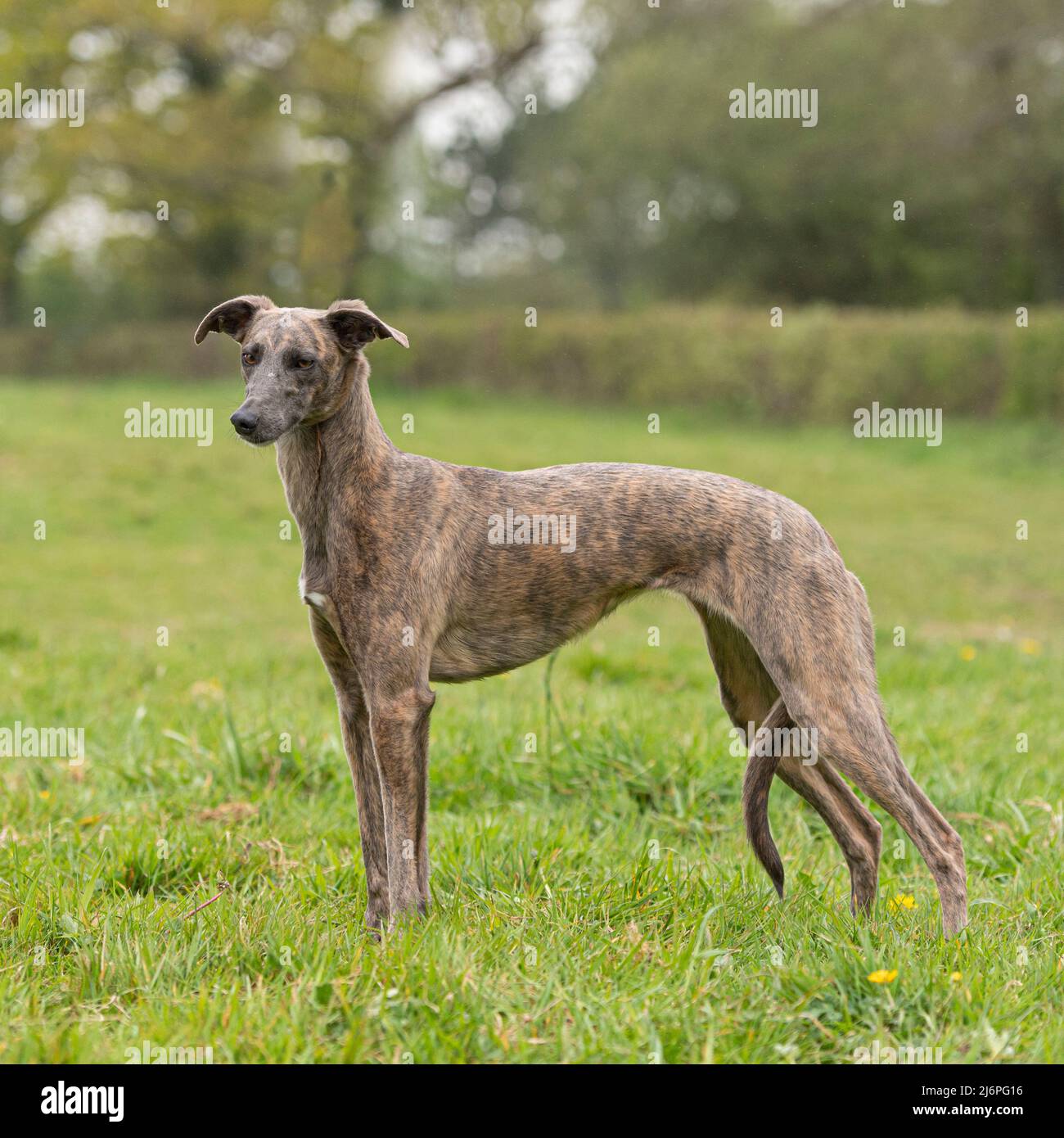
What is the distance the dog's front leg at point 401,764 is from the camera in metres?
4.00

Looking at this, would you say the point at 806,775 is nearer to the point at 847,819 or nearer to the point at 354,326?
the point at 847,819

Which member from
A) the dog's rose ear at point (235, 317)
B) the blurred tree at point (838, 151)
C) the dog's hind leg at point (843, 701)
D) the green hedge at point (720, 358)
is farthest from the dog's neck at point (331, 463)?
the blurred tree at point (838, 151)

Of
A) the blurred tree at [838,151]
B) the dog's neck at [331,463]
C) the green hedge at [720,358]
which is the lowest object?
the dog's neck at [331,463]

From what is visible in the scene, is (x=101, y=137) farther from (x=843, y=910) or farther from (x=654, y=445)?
(x=843, y=910)

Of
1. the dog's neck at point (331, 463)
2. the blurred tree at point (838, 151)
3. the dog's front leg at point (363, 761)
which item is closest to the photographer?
the dog's neck at point (331, 463)

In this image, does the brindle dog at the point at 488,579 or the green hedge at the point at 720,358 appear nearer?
the brindle dog at the point at 488,579

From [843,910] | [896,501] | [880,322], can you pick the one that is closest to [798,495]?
[896,501]

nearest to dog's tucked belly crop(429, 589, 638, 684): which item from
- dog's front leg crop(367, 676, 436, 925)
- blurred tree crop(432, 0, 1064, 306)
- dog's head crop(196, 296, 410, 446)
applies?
dog's front leg crop(367, 676, 436, 925)

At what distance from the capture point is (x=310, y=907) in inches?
167

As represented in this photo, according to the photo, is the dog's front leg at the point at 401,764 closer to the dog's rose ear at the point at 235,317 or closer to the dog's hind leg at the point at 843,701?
the dog's hind leg at the point at 843,701

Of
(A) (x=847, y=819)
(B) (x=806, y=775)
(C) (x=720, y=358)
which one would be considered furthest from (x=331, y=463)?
(C) (x=720, y=358)

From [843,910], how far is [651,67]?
28.3m

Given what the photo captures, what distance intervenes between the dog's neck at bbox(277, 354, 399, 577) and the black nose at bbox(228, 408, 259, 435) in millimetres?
317

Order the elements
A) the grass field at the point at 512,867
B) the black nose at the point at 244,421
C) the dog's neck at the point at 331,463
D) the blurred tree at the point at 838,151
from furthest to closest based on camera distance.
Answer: the blurred tree at the point at 838,151
the dog's neck at the point at 331,463
the black nose at the point at 244,421
the grass field at the point at 512,867
